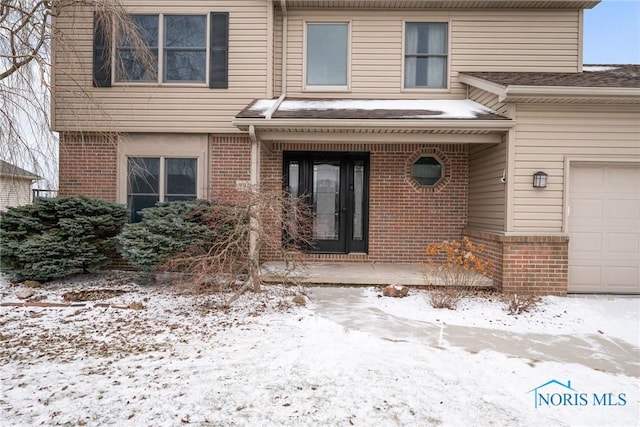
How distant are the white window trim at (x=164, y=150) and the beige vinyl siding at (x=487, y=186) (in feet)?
17.8

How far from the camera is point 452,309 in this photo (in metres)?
5.05

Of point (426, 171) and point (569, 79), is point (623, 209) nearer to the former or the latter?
point (569, 79)

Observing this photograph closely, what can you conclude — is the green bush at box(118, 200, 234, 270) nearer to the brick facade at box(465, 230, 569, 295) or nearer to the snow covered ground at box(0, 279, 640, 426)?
the snow covered ground at box(0, 279, 640, 426)

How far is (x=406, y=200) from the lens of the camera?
7430 mm

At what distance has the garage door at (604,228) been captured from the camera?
5832 millimetres

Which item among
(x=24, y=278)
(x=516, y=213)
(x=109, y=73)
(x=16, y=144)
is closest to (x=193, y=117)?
(x=109, y=73)

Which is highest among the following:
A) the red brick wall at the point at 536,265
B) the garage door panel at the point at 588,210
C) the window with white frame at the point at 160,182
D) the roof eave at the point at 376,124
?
the roof eave at the point at 376,124

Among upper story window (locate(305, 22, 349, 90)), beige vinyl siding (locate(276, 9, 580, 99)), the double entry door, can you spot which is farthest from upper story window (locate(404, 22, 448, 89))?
the double entry door

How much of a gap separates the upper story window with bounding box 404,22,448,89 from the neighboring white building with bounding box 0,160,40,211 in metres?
6.80

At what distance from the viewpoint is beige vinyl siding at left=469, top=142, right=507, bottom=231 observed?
19.7 ft

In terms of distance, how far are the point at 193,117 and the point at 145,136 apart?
3.50ft

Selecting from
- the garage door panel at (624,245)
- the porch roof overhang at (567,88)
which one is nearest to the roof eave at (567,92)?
the porch roof overhang at (567,88)

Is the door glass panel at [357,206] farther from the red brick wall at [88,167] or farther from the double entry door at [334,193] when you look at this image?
the red brick wall at [88,167]

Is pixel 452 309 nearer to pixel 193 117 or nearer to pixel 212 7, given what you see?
pixel 193 117
